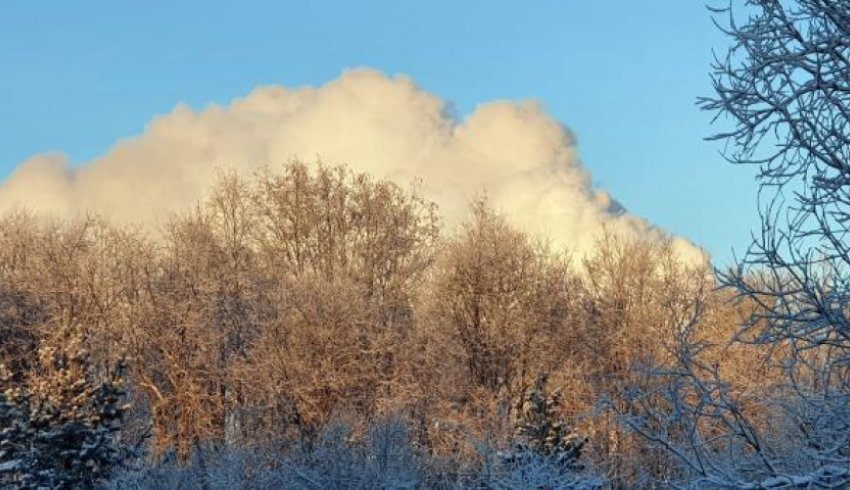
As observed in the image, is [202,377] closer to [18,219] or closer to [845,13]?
[18,219]

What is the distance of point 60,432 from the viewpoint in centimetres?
2581

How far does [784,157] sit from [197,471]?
2096cm

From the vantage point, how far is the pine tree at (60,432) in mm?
25672

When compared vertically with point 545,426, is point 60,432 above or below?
above

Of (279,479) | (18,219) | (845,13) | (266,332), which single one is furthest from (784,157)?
(18,219)

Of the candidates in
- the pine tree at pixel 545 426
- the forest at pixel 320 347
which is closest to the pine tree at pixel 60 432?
the forest at pixel 320 347

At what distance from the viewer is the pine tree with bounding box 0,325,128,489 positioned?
25.7 m

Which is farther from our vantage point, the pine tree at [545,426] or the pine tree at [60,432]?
the pine tree at [545,426]

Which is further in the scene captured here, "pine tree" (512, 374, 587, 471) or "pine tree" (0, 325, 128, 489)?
"pine tree" (512, 374, 587, 471)

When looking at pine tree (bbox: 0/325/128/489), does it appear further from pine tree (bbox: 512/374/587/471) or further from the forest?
pine tree (bbox: 512/374/587/471)

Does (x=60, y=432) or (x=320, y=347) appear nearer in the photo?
(x=60, y=432)

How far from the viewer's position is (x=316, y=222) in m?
41.2

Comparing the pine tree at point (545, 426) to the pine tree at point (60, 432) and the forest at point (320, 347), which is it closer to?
the forest at point (320, 347)

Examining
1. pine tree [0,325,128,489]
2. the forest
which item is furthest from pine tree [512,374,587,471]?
pine tree [0,325,128,489]
